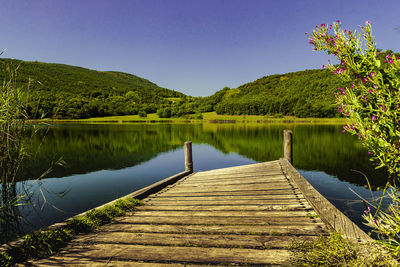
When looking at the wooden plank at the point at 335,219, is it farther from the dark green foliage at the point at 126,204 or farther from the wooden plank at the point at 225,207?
the dark green foliage at the point at 126,204

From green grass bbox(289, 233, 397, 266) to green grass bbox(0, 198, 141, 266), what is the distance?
284 cm

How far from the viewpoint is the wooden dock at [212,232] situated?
2311 millimetres

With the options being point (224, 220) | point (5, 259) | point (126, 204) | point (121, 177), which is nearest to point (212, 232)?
point (224, 220)

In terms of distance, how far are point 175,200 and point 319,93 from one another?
96.2 meters

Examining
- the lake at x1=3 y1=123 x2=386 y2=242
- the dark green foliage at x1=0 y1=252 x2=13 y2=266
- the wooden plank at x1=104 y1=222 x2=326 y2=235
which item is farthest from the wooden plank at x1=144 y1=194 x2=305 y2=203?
the dark green foliage at x1=0 y1=252 x2=13 y2=266

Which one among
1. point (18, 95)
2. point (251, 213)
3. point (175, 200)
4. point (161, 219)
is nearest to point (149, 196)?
point (175, 200)

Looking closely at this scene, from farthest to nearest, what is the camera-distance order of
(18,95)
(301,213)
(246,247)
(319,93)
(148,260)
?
(319,93)
(18,95)
(301,213)
(246,247)
(148,260)

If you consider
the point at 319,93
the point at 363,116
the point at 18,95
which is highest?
the point at 319,93

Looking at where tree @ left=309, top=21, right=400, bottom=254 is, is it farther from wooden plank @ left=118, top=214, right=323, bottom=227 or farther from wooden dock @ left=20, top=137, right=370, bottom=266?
wooden plank @ left=118, top=214, right=323, bottom=227

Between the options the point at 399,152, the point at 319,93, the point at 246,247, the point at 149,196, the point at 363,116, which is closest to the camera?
the point at 399,152

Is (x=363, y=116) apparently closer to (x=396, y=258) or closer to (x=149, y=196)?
(x=396, y=258)

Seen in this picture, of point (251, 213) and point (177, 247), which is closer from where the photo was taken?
point (177, 247)

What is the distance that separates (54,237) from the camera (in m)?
2.74

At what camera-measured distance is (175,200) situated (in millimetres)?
4648
